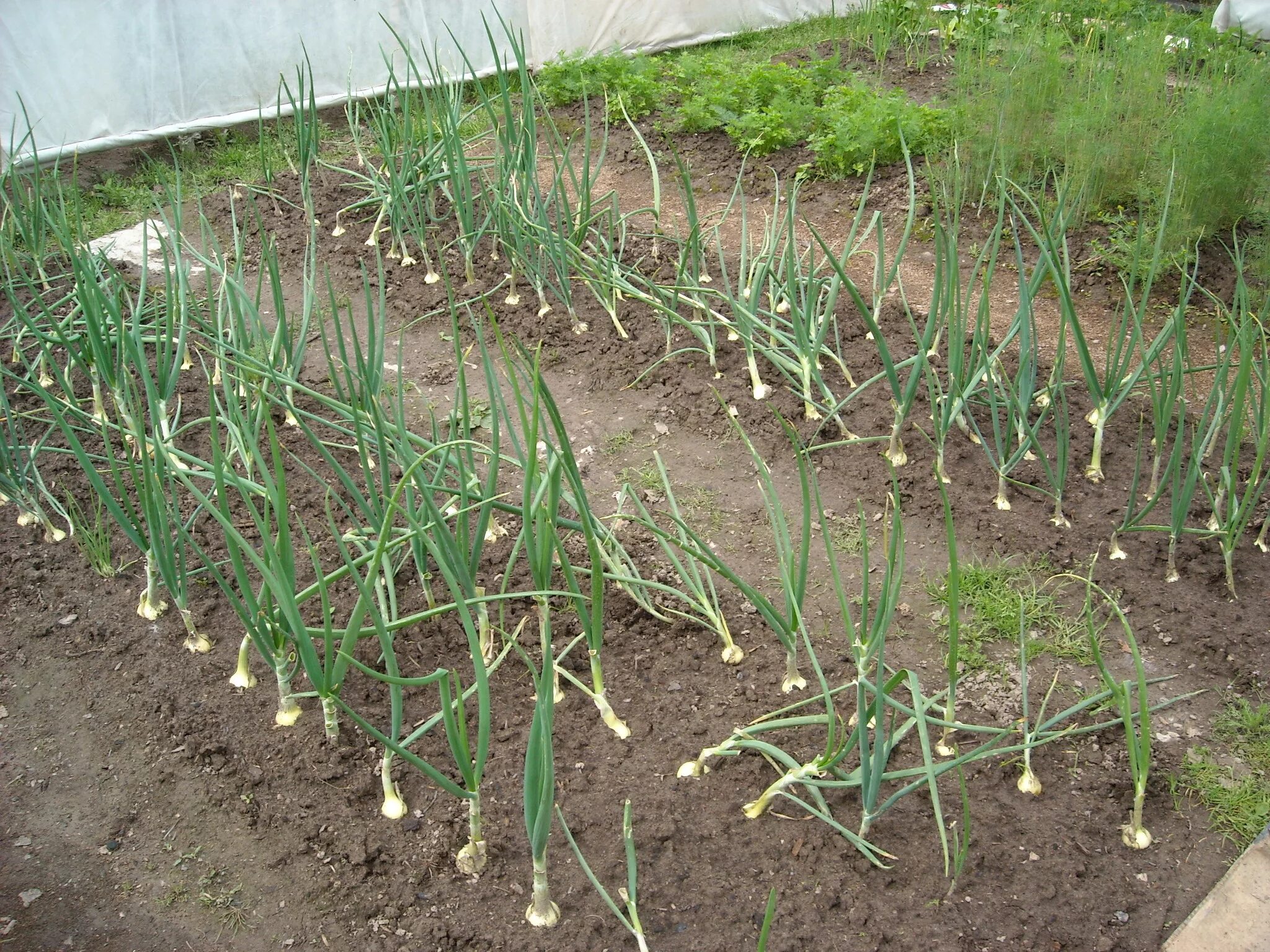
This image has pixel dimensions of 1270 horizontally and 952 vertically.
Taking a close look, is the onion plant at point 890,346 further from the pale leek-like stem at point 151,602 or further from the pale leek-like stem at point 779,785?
the pale leek-like stem at point 151,602

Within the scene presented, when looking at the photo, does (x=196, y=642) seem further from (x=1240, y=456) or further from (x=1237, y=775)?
(x=1240, y=456)

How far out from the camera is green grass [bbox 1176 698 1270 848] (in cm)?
183

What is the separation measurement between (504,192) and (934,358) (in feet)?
4.35

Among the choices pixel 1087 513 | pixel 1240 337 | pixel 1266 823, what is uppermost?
pixel 1240 337

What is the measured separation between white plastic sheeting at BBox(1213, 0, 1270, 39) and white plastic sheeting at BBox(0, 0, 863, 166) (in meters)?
2.10

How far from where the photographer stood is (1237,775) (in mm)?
1927

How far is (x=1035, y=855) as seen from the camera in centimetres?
177

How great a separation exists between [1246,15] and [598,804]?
5.85m

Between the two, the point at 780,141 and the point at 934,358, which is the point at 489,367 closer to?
the point at 934,358

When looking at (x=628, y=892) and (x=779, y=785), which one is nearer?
(x=628, y=892)

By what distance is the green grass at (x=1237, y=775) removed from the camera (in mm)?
1829

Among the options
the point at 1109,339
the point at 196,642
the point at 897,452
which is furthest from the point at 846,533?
the point at 196,642

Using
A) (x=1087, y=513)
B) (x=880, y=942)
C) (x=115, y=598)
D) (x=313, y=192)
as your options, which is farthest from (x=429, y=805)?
(x=313, y=192)

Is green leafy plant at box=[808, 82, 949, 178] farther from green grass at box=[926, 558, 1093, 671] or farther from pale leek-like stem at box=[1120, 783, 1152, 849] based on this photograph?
pale leek-like stem at box=[1120, 783, 1152, 849]
